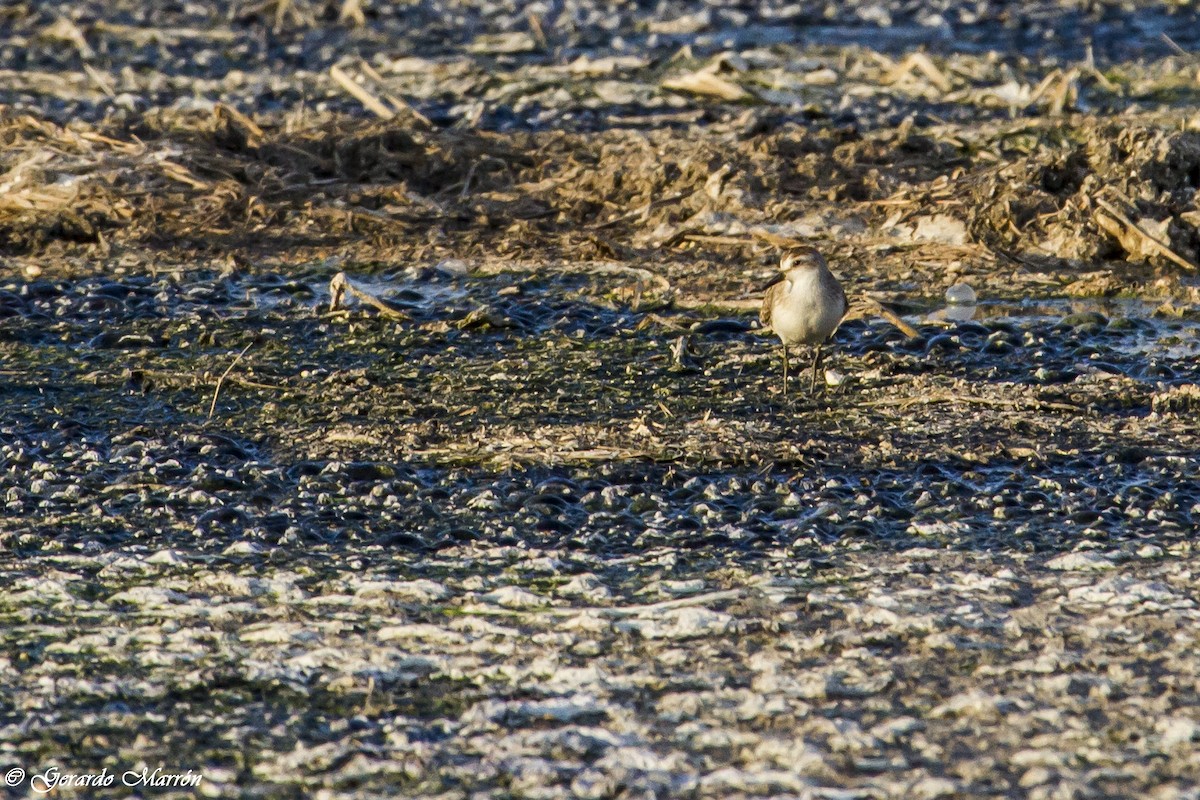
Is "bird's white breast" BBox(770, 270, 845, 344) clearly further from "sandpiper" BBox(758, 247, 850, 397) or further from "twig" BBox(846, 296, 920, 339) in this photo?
"twig" BBox(846, 296, 920, 339)

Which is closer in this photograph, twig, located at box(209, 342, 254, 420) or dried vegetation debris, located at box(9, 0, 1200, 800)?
dried vegetation debris, located at box(9, 0, 1200, 800)

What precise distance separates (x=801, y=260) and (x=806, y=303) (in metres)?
0.34

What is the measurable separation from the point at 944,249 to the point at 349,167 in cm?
415

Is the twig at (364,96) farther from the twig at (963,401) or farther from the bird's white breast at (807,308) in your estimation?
the twig at (963,401)

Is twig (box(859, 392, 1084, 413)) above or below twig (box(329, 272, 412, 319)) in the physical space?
above

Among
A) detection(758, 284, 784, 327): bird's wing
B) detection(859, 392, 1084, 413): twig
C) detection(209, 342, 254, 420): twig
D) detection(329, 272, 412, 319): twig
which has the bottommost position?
detection(209, 342, 254, 420): twig

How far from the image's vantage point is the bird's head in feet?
25.3

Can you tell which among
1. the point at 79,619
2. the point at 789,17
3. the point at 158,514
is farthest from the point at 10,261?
the point at 789,17

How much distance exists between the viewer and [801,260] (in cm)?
776

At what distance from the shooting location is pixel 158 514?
20.9ft

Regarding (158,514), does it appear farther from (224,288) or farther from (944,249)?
(944,249)

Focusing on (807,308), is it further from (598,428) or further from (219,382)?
(219,382)

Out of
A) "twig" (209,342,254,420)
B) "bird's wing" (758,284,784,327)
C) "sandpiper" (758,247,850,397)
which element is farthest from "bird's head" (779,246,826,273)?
"twig" (209,342,254,420)

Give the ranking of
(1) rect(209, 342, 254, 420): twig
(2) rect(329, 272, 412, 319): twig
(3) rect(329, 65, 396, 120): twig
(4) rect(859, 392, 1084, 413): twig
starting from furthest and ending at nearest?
1. (3) rect(329, 65, 396, 120): twig
2. (2) rect(329, 272, 412, 319): twig
3. (1) rect(209, 342, 254, 420): twig
4. (4) rect(859, 392, 1084, 413): twig
